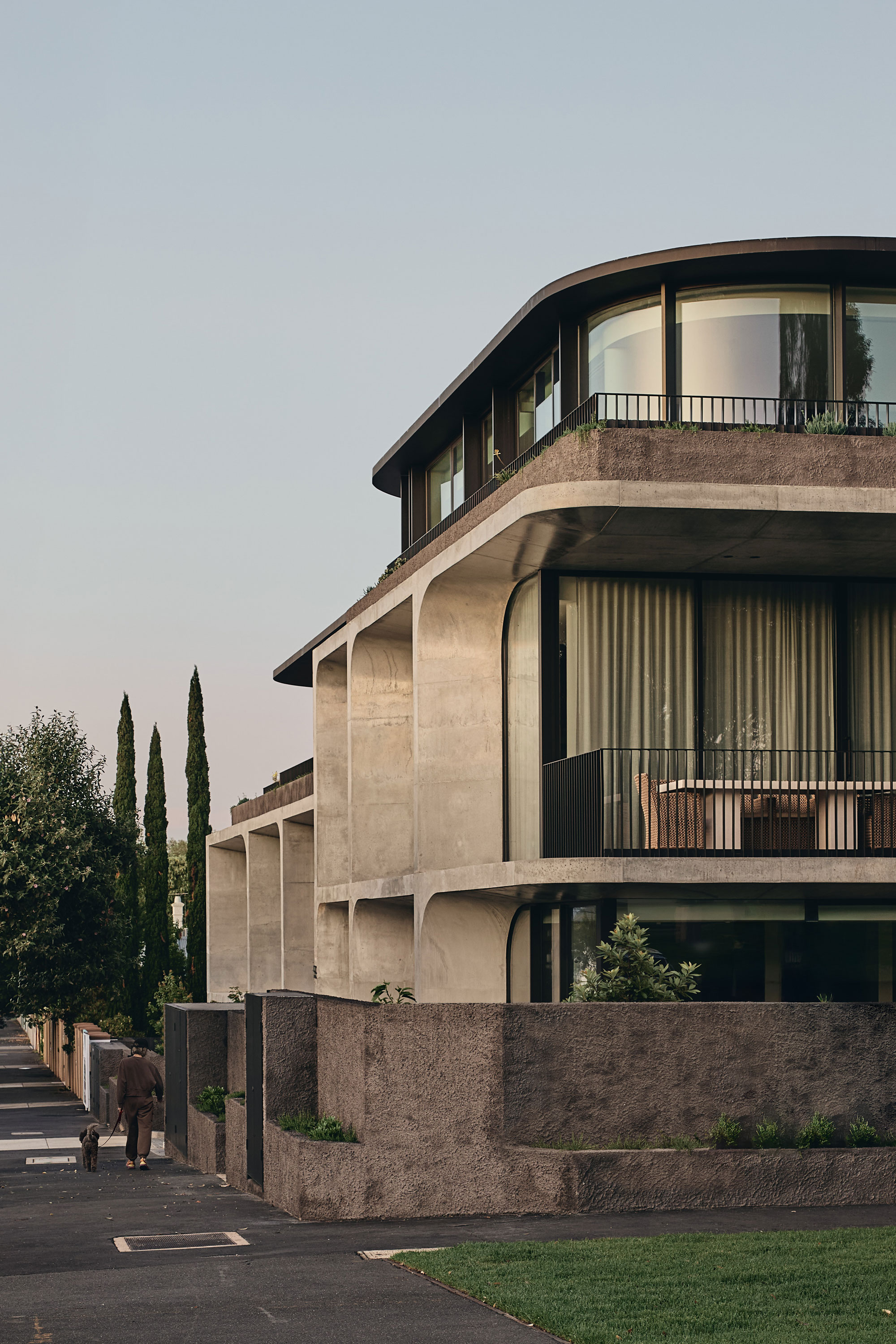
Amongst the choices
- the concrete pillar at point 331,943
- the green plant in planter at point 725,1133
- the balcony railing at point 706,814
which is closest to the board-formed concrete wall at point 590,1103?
the green plant in planter at point 725,1133

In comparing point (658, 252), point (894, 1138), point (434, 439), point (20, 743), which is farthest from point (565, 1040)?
point (20, 743)

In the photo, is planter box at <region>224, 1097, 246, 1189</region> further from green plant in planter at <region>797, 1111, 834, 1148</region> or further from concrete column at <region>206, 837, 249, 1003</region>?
concrete column at <region>206, 837, 249, 1003</region>

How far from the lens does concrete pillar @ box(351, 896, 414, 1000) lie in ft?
90.0

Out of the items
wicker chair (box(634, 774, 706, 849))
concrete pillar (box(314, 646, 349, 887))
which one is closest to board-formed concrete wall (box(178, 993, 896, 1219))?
wicker chair (box(634, 774, 706, 849))

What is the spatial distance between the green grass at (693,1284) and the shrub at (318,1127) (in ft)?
9.97

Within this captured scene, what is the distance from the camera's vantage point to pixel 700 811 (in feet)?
61.3

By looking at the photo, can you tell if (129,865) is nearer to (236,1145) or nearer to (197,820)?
(197,820)

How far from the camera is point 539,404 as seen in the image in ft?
76.8

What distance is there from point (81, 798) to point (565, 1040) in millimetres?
27733

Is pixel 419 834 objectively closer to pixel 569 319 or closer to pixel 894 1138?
pixel 569 319

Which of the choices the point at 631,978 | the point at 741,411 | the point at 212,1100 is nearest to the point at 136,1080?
the point at 212,1100

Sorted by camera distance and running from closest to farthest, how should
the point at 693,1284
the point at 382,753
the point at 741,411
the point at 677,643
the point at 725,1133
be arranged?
the point at 693,1284
the point at 725,1133
the point at 741,411
the point at 677,643
the point at 382,753

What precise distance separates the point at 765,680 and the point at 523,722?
3.41 meters

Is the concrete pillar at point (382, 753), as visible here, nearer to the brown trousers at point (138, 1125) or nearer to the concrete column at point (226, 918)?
the brown trousers at point (138, 1125)
